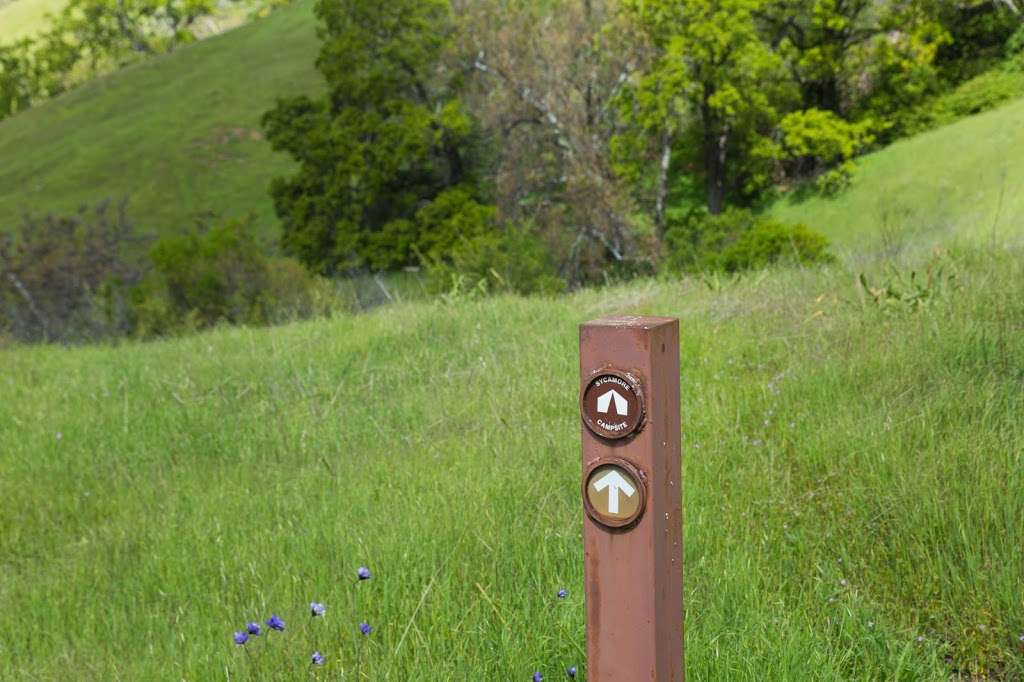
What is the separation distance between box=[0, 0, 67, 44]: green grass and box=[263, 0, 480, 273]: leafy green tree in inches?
4342

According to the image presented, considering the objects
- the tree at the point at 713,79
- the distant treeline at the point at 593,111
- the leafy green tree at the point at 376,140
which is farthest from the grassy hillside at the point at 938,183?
the leafy green tree at the point at 376,140

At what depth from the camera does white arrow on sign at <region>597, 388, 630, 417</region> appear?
1562mm

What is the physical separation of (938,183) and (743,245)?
27.3 ft

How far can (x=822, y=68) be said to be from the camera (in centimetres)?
2362

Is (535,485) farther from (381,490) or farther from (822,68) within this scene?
(822,68)

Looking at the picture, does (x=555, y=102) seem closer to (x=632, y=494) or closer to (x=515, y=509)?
(x=515, y=509)

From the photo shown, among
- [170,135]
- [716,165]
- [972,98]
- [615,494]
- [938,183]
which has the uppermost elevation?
[170,135]

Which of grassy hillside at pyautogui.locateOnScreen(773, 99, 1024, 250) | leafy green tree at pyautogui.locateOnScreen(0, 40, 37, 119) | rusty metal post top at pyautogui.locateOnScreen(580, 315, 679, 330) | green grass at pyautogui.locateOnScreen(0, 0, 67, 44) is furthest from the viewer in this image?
green grass at pyautogui.locateOnScreen(0, 0, 67, 44)

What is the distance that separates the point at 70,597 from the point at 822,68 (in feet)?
79.9

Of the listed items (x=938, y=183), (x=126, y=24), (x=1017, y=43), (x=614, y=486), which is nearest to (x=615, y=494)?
(x=614, y=486)

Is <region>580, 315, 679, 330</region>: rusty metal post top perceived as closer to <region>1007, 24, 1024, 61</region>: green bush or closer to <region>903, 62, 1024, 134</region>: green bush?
<region>903, 62, 1024, 134</region>: green bush

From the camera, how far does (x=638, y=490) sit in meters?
1.56

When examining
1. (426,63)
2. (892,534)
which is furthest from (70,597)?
(426,63)

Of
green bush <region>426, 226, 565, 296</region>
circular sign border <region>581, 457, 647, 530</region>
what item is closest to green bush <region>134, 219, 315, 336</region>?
green bush <region>426, 226, 565, 296</region>
